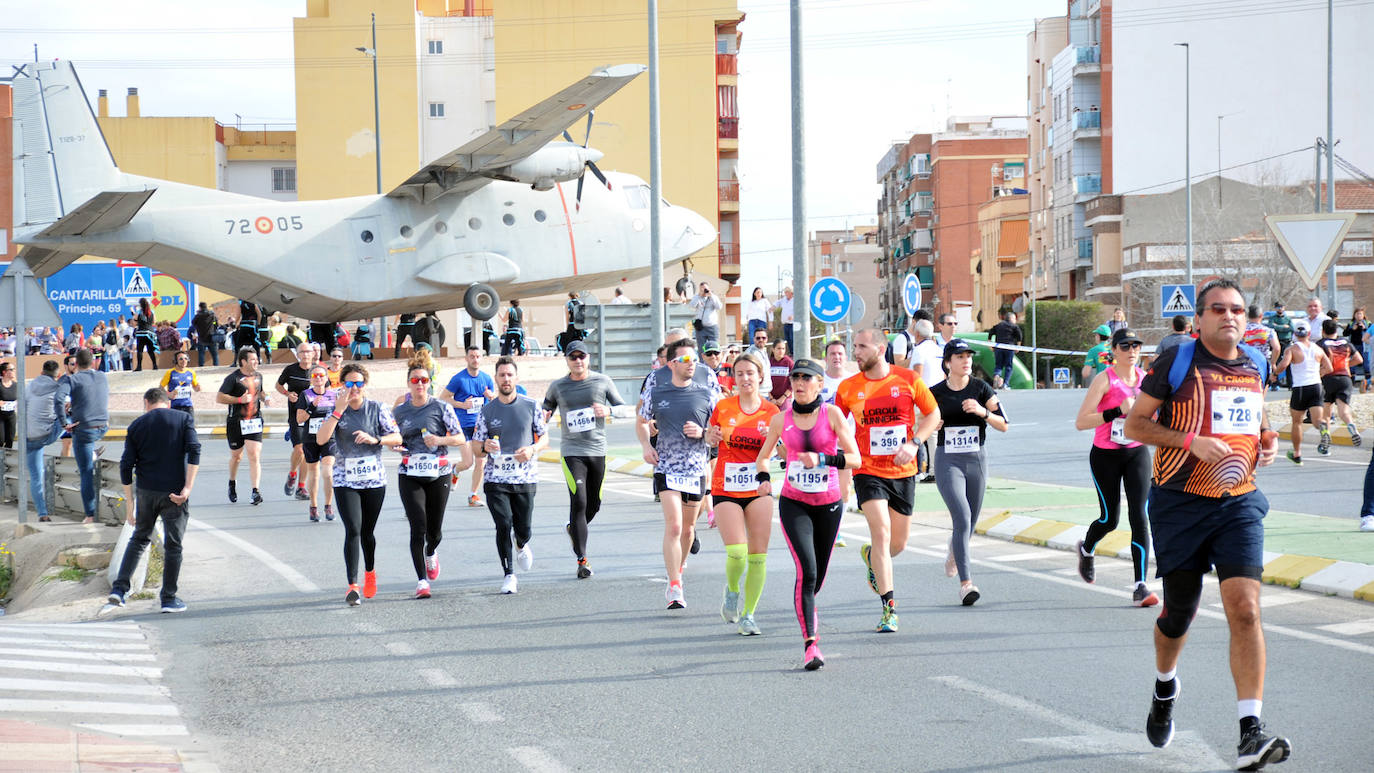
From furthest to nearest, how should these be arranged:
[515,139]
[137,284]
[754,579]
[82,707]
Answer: [137,284], [515,139], [754,579], [82,707]

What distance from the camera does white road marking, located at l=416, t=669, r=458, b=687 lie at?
344 inches

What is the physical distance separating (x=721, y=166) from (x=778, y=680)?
62205 millimetres

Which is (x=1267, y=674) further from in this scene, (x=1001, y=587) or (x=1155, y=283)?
(x=1155, y=283)

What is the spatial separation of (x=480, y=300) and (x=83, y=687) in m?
26.6

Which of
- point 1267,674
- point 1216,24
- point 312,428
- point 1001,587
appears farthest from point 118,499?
point 1216,24

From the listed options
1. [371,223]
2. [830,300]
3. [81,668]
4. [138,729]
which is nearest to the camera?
[138,729]

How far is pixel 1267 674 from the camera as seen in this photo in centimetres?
829

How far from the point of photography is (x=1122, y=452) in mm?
10938

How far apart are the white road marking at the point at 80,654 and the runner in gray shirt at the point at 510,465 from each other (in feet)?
10.2

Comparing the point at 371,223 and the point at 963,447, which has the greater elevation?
the point at 371,223

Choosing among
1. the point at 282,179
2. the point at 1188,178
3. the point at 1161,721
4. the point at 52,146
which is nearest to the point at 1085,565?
the point at 1161,721

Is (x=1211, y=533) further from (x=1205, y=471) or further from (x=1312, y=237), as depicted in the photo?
(x=1312, y=237)

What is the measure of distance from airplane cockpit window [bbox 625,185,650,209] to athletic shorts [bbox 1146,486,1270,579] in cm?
3089

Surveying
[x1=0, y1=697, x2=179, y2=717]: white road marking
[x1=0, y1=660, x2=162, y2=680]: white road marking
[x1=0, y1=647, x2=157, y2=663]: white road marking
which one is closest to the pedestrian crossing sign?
[x1=0, y1=647, x2=157, y2=663]: white road marking
